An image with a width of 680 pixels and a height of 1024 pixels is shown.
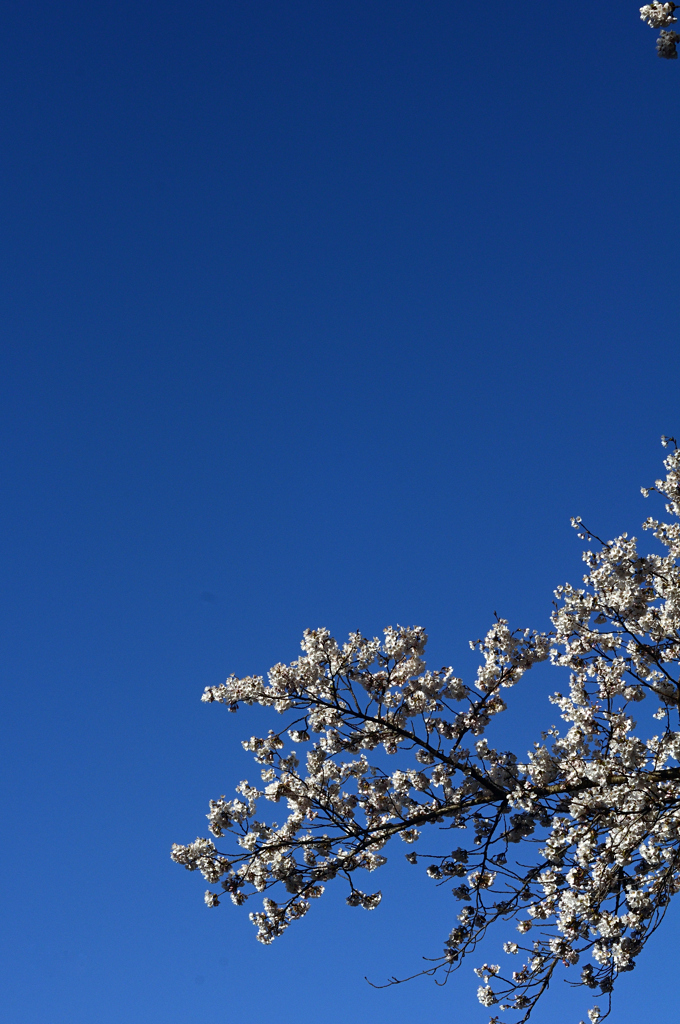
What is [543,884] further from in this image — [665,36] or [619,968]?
[665,36]

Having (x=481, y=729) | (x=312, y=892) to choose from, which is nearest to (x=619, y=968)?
(x=481, y=729)

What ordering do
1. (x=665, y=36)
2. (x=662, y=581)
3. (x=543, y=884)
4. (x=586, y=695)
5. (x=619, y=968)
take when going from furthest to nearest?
1. (x=586, y=695)
2. (x=662, y=581)
3. (x=543, y=884)
4. (x=619, y=968)
5. (x=665, y=36)

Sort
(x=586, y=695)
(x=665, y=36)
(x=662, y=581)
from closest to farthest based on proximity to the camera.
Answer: (x=665, y=36), (x=662, y=581), (x=586, y=695)

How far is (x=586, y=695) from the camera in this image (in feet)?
28.5

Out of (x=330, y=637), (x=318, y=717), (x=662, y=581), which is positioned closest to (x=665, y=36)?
(x=662, y=581)

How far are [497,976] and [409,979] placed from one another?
1.08 m

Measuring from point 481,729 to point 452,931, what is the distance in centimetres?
207

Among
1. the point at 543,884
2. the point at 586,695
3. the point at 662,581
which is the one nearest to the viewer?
the point at 543,884

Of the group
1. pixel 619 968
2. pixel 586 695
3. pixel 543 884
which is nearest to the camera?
pixel 619 968

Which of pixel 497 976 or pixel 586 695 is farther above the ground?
pixel 586 695

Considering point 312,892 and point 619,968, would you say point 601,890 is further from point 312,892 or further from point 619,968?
point 312,892

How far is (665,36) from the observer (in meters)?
4.71

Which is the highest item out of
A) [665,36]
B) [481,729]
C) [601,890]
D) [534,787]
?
[665,36]

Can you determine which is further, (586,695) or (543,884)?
(586,695)
